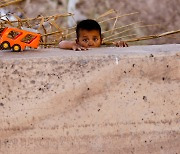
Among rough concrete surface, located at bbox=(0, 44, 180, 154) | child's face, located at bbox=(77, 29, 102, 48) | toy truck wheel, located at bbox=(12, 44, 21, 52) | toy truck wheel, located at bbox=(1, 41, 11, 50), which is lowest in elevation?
rough concrete surface, located at bbox=(0, 44, 180, 154)

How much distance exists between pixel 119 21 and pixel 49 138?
1503mm

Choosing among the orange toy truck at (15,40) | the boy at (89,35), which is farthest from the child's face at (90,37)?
the orange toy truck at (15,40)

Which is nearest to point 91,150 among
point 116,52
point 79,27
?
point 116,52

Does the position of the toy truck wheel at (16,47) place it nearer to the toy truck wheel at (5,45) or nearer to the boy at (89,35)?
the toy truck wheel at (5,45)

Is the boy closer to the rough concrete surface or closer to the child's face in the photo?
the child's face

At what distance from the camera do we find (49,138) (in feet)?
3.05

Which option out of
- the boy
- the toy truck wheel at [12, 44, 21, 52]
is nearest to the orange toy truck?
the toy truck wheel at [12, 44, 21, 52]

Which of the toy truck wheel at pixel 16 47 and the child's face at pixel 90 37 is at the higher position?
the child's face at pixel 90 37

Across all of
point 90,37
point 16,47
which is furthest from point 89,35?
point 16,47

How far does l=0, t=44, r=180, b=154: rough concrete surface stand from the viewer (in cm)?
91

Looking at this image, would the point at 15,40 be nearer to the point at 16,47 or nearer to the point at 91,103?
the point at 16,47

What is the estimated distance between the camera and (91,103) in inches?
36.4

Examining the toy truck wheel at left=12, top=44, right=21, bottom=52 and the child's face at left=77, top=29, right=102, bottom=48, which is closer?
the toy truck wheel at left=12, top=44, right=21, bottom=52

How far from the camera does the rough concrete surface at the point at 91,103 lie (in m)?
0.91
